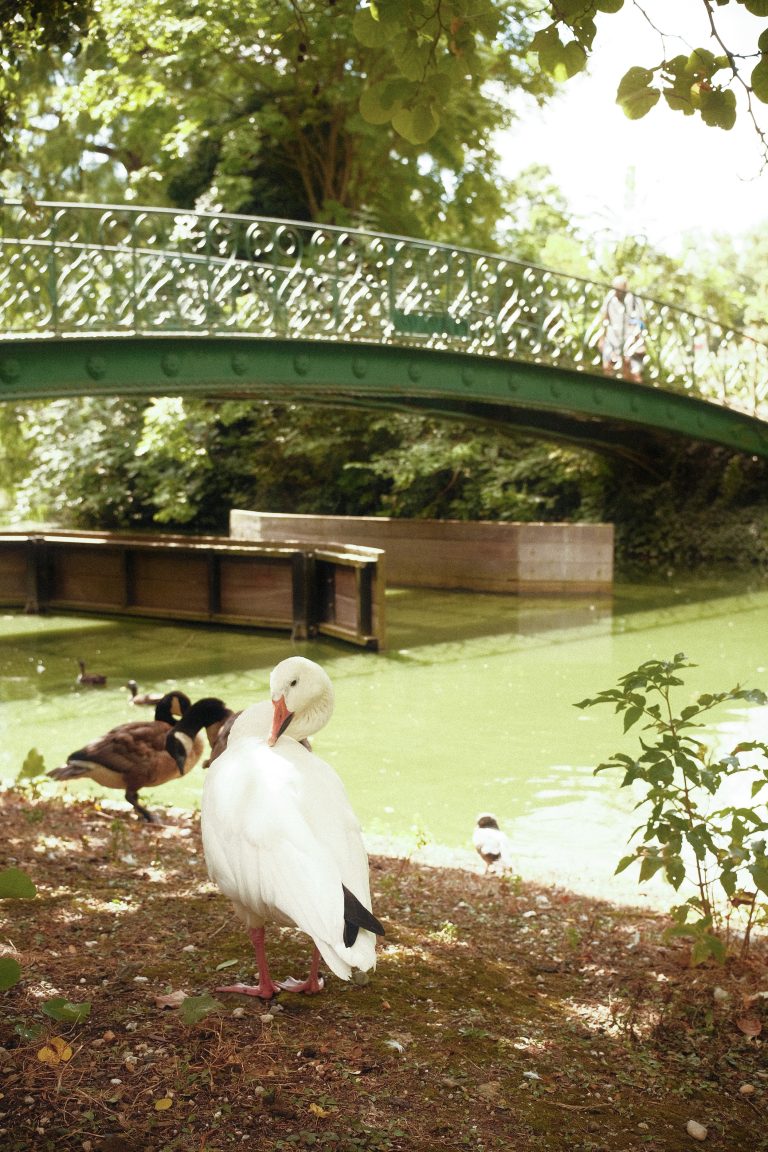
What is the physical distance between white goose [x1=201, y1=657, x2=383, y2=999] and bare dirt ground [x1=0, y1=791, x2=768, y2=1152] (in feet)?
0.85

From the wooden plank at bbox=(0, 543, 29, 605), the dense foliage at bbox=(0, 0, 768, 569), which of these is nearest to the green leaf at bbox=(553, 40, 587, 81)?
the wooden plank at bbox=(0, 543, 29, 605)

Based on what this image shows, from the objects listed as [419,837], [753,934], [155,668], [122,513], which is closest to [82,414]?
[122,513]

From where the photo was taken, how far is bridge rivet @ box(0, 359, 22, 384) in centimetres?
1175

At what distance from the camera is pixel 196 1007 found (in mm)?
2793

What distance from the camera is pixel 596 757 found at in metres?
8.69

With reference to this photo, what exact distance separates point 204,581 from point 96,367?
3.71 metres

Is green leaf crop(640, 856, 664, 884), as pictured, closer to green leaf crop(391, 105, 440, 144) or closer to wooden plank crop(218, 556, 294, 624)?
green leaf crop(391, 105, 440, 144)

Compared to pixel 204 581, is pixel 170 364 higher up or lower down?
higher up

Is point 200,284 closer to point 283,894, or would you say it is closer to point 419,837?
point 419,837

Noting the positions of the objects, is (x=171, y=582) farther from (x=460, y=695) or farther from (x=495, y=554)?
(x=460, y=695)

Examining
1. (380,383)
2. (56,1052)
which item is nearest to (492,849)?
(56,1052)

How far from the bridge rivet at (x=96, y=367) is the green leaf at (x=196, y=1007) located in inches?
411

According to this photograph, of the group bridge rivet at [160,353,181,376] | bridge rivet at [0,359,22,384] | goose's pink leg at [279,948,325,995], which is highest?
bridge rivet at [160,353,181,376]

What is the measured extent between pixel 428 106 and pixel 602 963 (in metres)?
2.67
